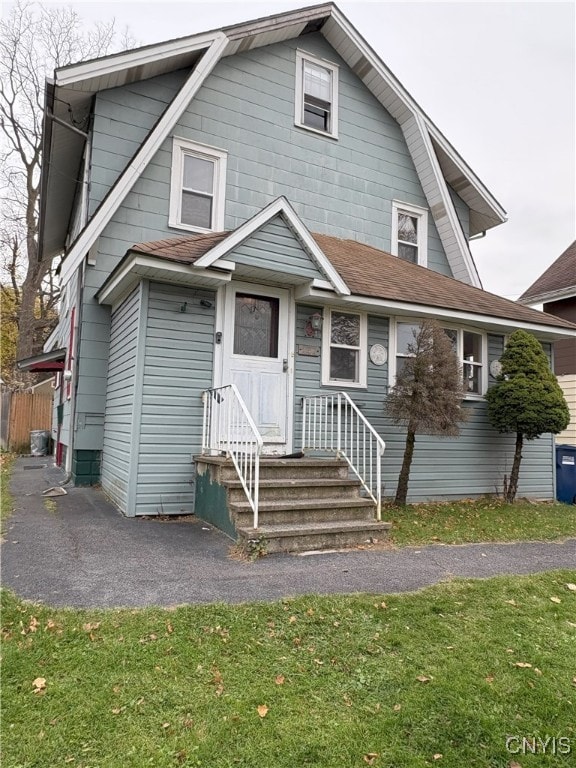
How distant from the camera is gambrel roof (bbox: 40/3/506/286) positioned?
751cm

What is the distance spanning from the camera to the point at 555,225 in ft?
127

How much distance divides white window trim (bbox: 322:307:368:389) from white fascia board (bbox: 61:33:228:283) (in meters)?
3.53

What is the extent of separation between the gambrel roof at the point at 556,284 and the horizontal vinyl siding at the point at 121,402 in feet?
37.3

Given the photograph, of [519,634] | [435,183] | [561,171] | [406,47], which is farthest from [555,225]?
[519,634]

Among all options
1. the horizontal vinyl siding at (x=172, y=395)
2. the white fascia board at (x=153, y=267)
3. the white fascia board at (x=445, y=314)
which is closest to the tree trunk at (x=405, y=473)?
the white fascia board at (x=445, y=314)

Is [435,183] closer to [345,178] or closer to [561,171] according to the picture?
[345,178]

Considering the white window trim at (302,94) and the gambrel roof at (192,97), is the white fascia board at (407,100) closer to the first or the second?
the gambrel roof at (192,97)

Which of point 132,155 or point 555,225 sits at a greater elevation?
point 555,225

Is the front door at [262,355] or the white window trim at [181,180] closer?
the front door at [262,355]

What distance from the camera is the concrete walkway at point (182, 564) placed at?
12.8 ft

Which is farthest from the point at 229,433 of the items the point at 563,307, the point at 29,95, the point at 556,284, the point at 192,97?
the point at 29,95

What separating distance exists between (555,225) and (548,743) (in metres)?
43.3

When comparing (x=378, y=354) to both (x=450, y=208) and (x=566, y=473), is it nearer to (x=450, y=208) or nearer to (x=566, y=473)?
(x=450, y=208)

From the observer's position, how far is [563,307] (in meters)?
13.8
